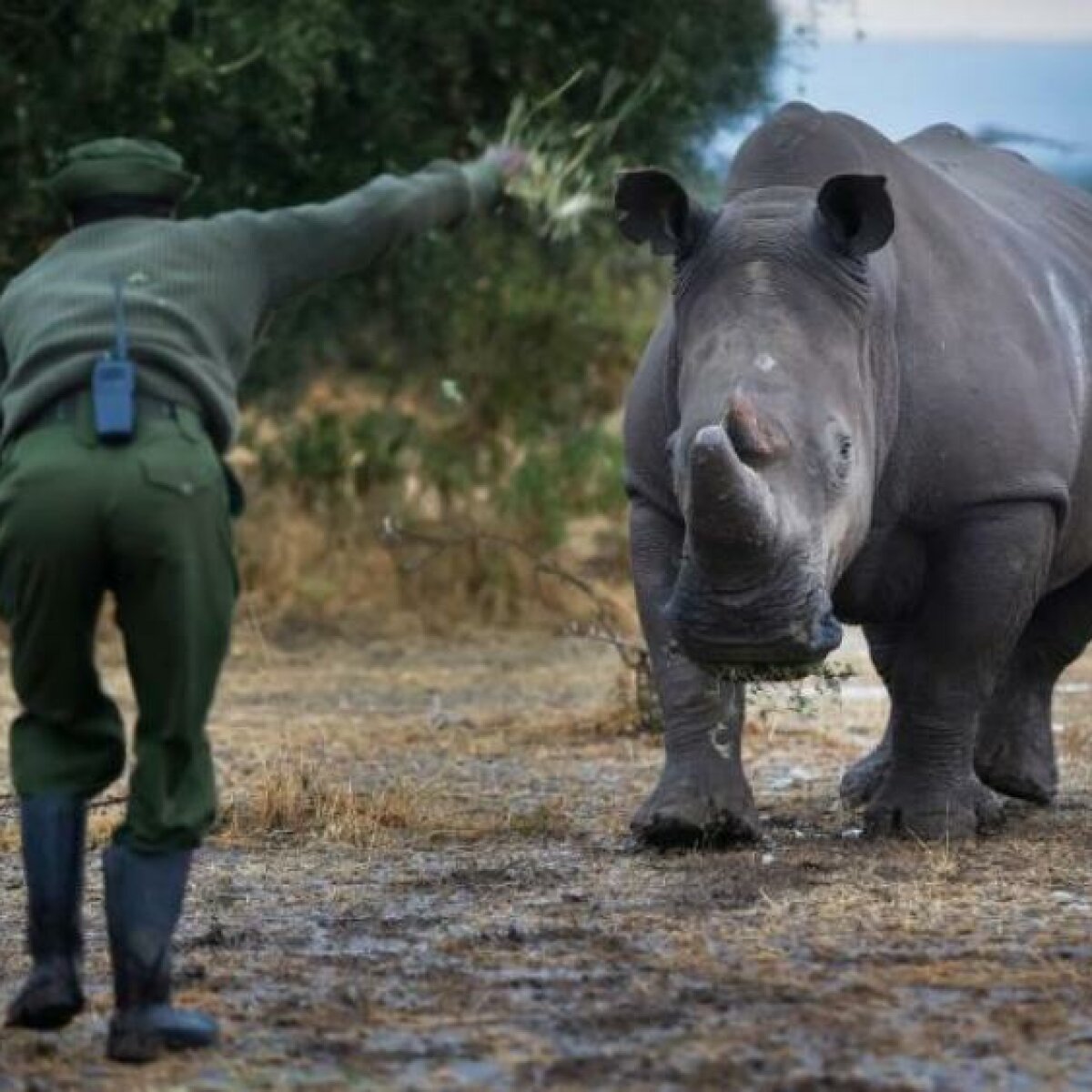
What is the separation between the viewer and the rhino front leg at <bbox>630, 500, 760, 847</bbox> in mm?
8797

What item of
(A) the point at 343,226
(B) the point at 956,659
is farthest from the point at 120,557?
(B) the point at 956,659

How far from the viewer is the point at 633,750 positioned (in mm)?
11914

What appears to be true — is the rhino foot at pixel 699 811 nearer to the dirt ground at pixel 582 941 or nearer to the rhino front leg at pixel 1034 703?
the dirt ground at pixel 582 941

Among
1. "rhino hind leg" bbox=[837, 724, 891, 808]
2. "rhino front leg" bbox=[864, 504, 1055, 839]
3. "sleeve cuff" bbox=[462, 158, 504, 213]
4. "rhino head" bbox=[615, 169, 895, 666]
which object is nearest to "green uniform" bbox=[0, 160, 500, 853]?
"sleeve cuff" bbox=[462, 158, 504, 213]

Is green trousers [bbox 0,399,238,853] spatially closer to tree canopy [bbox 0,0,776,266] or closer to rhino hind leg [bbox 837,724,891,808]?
rhino hind leg [bbox 837,724,891,808]

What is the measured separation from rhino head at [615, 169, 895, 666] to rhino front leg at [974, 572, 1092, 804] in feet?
5.98

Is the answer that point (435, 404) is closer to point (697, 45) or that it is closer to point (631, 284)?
point (631, 284)

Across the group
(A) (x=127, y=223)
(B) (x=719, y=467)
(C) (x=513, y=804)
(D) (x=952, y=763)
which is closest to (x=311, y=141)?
(C) (x=513, y=804)

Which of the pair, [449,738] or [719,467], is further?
[449,738]

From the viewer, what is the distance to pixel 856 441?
Answer: 330 inches

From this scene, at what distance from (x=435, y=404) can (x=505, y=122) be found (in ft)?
6.35

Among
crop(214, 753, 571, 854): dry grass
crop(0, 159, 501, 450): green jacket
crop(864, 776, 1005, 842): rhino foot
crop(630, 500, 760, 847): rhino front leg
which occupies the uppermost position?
crop(0, 159, 501, 450): green jacket

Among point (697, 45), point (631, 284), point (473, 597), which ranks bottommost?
point (473, 597)

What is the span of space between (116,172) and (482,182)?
1341 millimetres
